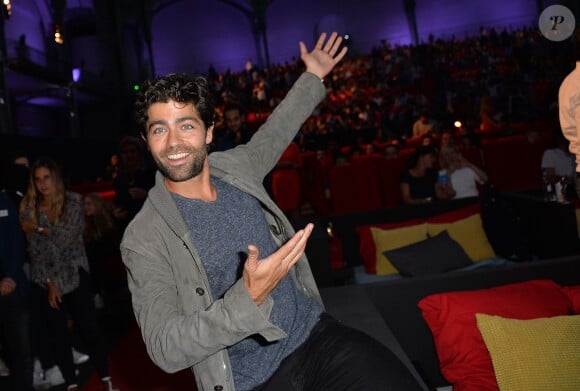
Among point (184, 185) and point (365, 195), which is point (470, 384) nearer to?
point (184, 185)

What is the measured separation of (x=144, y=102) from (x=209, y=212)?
0.45 m

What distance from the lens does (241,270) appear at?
160cm

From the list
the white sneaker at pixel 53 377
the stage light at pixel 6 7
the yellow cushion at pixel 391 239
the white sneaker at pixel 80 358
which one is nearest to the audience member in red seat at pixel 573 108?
the yellow cushion at pixel 391 239

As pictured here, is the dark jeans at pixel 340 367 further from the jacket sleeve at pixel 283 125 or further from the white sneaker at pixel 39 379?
the white sneaker at pixel 39 379

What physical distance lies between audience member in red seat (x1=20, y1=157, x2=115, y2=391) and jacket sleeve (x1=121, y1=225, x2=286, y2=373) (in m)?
2.29

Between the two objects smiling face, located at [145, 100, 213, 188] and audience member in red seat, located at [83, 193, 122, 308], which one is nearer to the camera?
smiling face, located at [145, 100, 213, 188]

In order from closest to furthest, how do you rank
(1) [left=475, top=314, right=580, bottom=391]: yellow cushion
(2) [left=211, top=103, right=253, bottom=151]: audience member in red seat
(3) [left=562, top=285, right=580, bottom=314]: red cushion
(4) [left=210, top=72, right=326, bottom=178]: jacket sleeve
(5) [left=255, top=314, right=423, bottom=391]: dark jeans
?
(5) [left=255, top=314, right=423, bottom=391]: dark jeans → (1) [left=475, top=314, right=580, bottom=391]: yellow cushion → (4) [left=210, top=72, right=326, bottom=178]: jacket sleeve → (3) [left=562, top=285, right=580, bottom=314]: red cushion → (2) [left=211, top=103, right=253, bottom=151]: audience member in red seat

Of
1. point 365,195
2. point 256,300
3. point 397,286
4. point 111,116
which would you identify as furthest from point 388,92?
point 256,300

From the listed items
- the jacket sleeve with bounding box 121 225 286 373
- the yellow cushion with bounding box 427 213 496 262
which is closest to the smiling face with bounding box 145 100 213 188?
the jacket sleeve with bounding box 121 225 286 373

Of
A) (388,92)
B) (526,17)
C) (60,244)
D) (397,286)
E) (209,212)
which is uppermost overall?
(526,17)

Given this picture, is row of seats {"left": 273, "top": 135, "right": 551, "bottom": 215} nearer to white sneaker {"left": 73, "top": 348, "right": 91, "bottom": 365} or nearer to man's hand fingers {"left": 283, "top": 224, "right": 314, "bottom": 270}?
white sneaker {"left": 73, "top": 348, "right": 91, "bottom": 365}

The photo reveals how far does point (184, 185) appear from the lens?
1729mm

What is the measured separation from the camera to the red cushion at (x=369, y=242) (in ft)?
13.0

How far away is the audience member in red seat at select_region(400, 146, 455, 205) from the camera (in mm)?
5000
